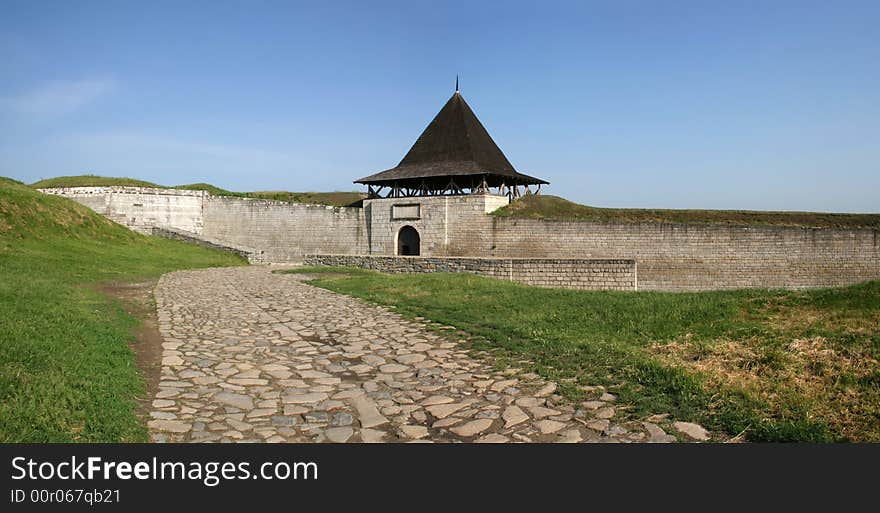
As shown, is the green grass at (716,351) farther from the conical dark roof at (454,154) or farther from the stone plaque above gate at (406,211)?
the conical dark roof at (454,154)

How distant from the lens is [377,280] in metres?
12.8

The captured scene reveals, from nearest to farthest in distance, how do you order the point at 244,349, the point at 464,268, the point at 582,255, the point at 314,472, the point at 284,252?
1. the point at 314,472
2. the point at 244,349
3. the point at 464,268
4. the point at 582,255
5. the point at 284,252

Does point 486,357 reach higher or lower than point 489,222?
lower

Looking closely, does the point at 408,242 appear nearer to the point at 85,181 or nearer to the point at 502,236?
the point at 502,236

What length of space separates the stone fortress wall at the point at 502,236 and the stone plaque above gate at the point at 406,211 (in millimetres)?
46

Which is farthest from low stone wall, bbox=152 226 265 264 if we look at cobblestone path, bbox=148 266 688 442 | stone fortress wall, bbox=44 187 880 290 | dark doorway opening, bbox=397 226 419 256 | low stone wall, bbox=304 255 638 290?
cobblestone path, bbox=148 266 688 442

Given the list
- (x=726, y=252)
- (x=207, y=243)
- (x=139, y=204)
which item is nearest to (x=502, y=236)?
(x=726, y=252)

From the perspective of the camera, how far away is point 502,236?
21969 mm

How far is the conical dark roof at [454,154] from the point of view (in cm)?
2353

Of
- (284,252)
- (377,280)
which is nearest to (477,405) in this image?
(377,280)

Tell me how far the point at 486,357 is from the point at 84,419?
11.1 feet

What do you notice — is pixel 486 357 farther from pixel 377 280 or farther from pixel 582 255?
pixel 582 255

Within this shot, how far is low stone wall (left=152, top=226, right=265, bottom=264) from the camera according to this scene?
21.9 m

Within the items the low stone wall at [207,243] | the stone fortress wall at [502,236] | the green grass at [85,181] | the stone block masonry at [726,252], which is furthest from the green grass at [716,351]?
the green grass at [85,181]
